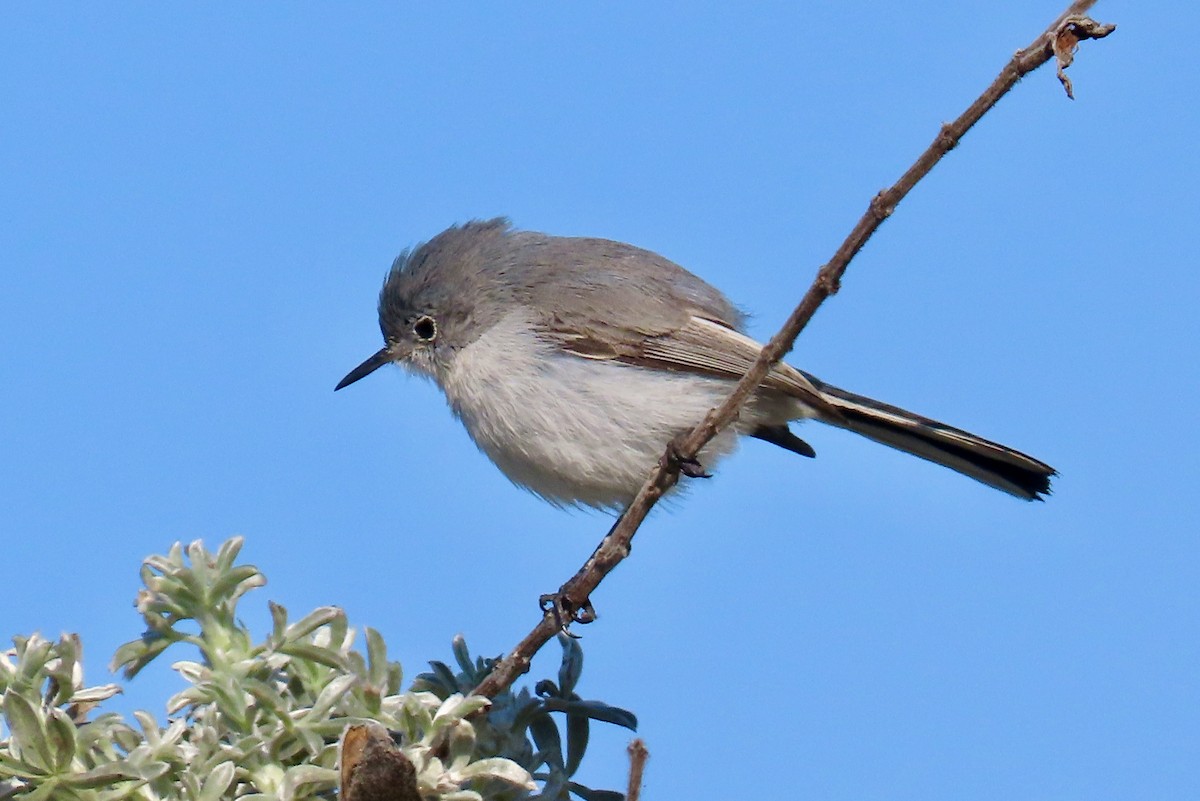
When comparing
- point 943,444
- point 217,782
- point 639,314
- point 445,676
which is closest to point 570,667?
point 445,676

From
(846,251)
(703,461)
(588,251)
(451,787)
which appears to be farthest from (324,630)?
(588,251)

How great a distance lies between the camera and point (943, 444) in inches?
150

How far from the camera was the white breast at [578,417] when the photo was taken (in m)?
3.60

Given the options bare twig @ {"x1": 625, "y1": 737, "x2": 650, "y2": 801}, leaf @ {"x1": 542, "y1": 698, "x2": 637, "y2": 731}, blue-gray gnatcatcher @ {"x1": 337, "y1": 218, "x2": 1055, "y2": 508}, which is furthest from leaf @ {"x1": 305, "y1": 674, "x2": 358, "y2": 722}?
blue-gray gnatcatcher @ {"x1": 337, "y1": 218, "x2": 1055, "y2": 508}

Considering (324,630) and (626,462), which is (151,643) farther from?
(626,462)

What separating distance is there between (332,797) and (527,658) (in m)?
0.45

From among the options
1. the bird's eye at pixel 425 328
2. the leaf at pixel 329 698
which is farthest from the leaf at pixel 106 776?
the bird's eye at pixel 425 328

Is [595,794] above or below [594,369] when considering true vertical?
below

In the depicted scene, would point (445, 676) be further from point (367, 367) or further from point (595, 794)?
point (367, 367)

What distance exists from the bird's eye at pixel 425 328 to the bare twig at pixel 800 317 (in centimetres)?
137

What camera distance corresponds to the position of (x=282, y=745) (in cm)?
201

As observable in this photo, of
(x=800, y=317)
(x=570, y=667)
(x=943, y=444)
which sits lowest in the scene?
(x=570, y=667)

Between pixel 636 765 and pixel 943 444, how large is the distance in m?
2.52

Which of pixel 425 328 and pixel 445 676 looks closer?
pixel 445 676
